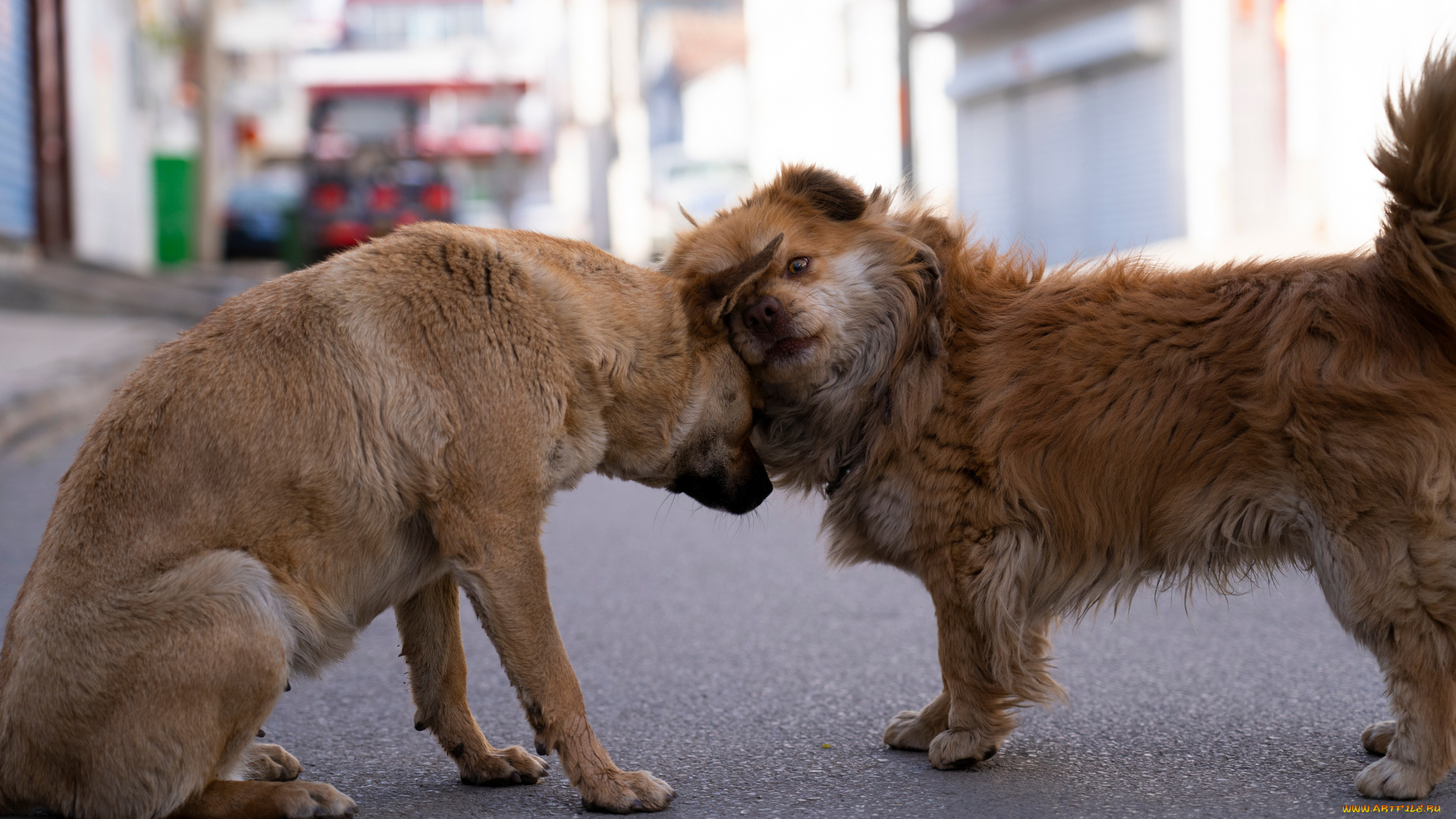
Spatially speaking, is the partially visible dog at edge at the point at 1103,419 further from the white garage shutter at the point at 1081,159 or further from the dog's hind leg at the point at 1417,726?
the white garage shutter at the point at 1081,159

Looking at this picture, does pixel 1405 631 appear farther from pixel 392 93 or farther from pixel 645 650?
pixel 392 93

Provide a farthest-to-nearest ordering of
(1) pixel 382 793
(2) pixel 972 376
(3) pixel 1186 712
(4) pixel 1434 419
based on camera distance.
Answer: (3) pixel 1186 712
(2) pixel 972 376
(1) pixel 382 793
(4) pixel 1434 419

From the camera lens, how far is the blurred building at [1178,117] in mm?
15742

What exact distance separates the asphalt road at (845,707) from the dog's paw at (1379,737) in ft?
0.12

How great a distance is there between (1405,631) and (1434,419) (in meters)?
0.46

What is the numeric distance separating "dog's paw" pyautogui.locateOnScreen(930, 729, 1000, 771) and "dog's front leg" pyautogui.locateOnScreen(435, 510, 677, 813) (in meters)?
0.75

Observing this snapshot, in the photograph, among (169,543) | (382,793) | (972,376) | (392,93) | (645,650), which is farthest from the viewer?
(392,93)

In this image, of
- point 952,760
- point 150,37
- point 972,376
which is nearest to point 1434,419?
point 972,376

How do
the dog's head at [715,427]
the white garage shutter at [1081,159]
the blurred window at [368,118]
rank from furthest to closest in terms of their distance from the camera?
the blurred window at [368,118]
the white garage shutter at [1081,159]
the dog's head at [715,427]

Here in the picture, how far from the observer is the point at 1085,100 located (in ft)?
76.1

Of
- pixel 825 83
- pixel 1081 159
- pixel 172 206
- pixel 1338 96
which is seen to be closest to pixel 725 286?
pixel 1338 96

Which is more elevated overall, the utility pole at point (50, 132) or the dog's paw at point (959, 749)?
the utility pole at point (50, 132)

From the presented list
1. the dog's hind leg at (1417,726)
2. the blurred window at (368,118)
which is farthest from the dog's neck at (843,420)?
the blurred window at (368,118)

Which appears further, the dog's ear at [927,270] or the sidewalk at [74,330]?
the sidewalk at [74,330]
